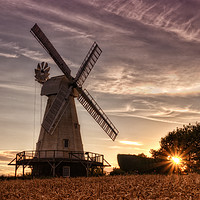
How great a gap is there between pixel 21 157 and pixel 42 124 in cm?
499

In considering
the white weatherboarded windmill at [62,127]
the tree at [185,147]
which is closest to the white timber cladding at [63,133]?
the white weatherboarded windmill at [62,127]

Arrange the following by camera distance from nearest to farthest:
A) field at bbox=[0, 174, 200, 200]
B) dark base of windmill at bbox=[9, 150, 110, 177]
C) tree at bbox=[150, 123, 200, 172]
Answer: field at bbox=[0, 174, 200, 200], dark base of windmill at bbox=[9, 150, 110, 177], tree at bbox=[150, 123, 200, 172]

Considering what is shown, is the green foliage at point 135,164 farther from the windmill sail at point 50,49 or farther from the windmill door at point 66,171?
the windmill sail at point 50,49

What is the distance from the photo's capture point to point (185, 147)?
5922 cm

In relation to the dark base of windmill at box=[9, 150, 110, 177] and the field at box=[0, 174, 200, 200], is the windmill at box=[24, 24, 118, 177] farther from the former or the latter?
the field at box=[0, 174, 200, 200]

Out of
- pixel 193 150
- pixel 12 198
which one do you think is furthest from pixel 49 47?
pixel 193 150

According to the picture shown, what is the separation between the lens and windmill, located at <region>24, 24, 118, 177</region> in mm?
36281

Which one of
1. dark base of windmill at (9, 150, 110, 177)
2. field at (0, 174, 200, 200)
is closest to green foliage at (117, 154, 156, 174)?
dark base of windmill at (9, 150, 110, 177)

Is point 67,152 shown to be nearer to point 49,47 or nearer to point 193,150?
point 49,47

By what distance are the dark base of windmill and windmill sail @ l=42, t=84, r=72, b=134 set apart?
3.01 metres

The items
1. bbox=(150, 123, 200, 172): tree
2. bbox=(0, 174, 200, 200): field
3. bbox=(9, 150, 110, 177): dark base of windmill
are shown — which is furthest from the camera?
bbox=(150, 123, 200, 172): tree

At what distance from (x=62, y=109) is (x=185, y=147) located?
3143 centimetres

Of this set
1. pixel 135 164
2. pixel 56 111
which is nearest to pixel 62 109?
pixel 56 111

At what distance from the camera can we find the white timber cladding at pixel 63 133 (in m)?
36.6
